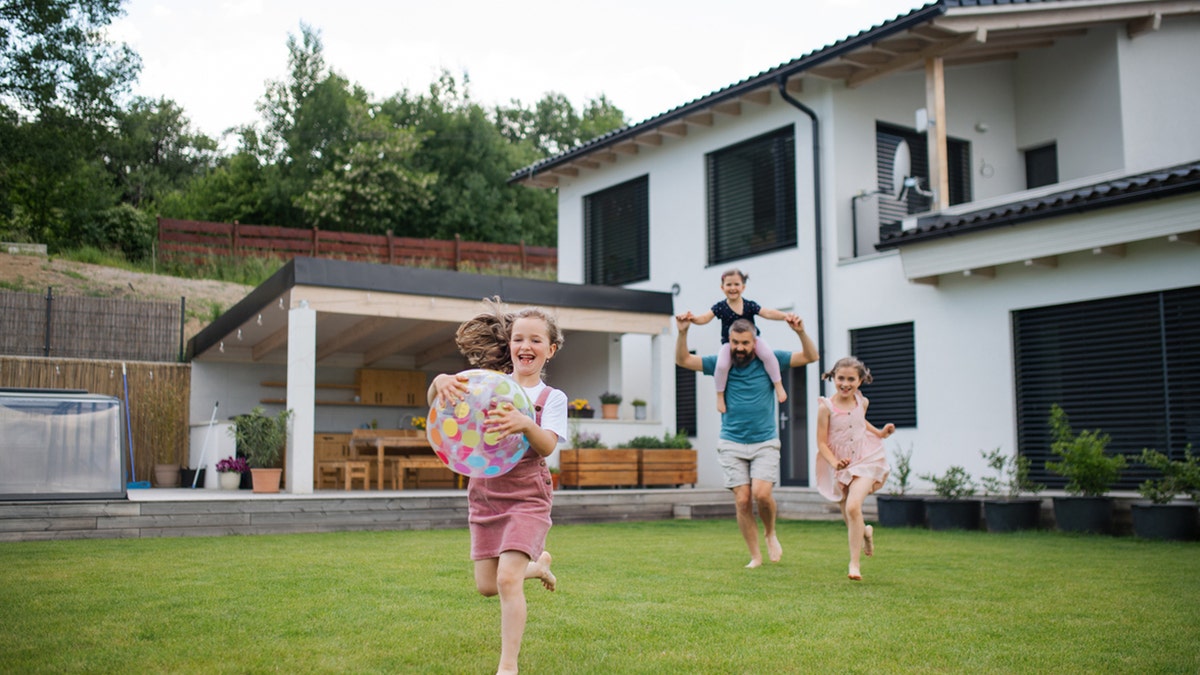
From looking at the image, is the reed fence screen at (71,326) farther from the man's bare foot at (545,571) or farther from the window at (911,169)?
the man's bare foot at (545,571)

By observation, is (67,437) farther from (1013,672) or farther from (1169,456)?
(1169,456)

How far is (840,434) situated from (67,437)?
7.81m

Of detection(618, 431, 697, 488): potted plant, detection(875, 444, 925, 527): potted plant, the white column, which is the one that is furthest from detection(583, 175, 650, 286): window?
the white column

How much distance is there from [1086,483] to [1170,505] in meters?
0.91

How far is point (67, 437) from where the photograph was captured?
1017cm

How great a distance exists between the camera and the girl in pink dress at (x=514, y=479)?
3574 mm

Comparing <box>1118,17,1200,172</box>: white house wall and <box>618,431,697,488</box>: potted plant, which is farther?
<box>618,431,697,488</box>: potted plant

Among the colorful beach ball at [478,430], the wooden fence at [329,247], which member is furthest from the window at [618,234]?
the colorful beach ball at [478,430]

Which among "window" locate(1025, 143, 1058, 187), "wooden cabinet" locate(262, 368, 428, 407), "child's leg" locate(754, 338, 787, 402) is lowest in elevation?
"child's leg" locate(754, 338, 787, 402)

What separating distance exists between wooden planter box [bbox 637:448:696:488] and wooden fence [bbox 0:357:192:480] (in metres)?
7.85

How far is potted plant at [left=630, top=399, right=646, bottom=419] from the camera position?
15.9 meters

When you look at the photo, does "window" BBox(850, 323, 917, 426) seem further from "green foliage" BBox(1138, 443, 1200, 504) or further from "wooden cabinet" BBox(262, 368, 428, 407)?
"wooden cabinet" BBox(262, 368, 428, 407)

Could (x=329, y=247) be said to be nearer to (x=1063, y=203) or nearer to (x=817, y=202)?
(x=817, y=202)

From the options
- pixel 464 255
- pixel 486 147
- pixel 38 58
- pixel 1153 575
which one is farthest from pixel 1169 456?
pixel 486 147
